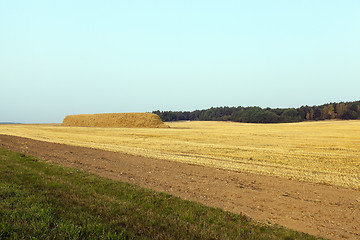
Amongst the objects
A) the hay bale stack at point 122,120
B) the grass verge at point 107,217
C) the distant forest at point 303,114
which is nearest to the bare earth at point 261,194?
the grass verge at point 107,217

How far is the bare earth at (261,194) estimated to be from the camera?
6668mm

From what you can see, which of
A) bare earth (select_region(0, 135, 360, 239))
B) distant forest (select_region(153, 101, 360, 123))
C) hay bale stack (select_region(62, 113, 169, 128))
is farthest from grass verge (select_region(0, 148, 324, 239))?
distant forest (select_region(153, 101, 360, 123))

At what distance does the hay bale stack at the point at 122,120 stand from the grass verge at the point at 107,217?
4493cm

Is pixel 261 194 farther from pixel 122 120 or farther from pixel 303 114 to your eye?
pixel 303 114

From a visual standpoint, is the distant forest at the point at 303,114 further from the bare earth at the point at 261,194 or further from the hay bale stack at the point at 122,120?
the bare earth at the point at 261,194

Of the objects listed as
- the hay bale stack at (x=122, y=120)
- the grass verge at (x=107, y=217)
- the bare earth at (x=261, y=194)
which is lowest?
the bare earth at (x=261, y=194)

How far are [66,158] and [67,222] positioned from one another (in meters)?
11.4

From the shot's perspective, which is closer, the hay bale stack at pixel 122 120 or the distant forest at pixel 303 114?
the hay bale stack at pixel 122 120

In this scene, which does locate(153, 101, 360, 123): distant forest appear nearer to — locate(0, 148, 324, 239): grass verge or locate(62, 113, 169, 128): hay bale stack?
locate(62, 113, 169, 128): hay bale stack

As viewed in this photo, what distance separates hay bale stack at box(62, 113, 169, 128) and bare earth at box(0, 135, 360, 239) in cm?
3994

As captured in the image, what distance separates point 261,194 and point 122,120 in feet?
159

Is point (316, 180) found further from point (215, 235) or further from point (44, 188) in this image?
point (44, 188)

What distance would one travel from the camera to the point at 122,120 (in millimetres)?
54938

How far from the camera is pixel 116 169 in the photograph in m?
12.3
